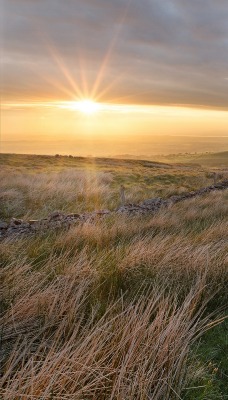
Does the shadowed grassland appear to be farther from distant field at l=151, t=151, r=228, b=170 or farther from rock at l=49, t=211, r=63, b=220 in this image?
distant field at l=151, t=151, r=228, b=170

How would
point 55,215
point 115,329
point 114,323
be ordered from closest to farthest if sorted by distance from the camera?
point 115,329 → point 114,323 → point 55,215

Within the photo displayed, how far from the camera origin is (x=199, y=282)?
13.9 ft

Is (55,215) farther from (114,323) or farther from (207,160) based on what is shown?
(207,160)

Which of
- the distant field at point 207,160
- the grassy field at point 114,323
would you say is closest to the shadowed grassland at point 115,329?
the grassy field at point 114,323

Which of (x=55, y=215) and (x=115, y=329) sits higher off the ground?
(x=115, y=329)

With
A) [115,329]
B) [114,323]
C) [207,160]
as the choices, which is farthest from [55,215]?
[207,160]

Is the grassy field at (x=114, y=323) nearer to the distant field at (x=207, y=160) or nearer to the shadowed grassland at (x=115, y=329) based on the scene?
the shadowed grassland at (x=115, y=329)

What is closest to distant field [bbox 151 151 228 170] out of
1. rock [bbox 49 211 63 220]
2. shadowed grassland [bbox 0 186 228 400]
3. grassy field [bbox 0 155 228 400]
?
rock [bbox 49 211 63 220]

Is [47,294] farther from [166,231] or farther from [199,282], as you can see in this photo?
Result: [166,231]

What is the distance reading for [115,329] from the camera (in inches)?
118

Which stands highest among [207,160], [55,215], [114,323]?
[114,323]

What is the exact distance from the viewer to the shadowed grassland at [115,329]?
2.40 metres

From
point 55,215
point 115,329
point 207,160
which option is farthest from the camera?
point 207,160

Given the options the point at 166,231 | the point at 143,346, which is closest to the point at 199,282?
the point at 143,346
